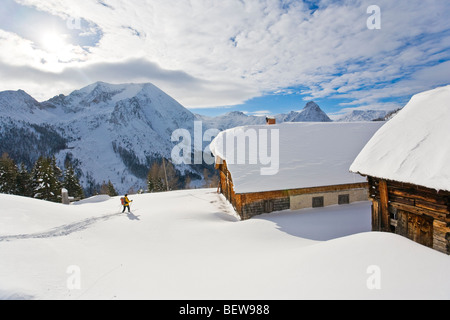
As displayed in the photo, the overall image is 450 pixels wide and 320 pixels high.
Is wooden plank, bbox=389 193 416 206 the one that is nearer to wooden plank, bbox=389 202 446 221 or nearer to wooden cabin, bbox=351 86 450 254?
wooden cabin, bbox=351 86 450 254

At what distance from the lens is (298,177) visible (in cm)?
1623

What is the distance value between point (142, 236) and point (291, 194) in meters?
10.5

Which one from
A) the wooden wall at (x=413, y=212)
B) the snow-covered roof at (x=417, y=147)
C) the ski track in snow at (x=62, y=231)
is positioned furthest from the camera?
the ski track in snow at (x=62, y=231)

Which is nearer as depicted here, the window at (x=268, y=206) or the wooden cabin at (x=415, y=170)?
the wooden cabin at (x=415, y=170)

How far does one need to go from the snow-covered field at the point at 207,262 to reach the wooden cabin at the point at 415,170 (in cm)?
183

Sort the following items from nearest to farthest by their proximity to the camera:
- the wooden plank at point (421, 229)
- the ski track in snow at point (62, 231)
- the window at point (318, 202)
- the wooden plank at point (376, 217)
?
1. the wooden plank at point (421, 229)
2. the ski track in snow at point (62, 231)
3. the wooden plank at point (376, 217)
4. the window at point (318, 202)

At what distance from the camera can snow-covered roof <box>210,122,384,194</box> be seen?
15.9 metres

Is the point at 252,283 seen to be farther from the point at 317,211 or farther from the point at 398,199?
the point at 317,211

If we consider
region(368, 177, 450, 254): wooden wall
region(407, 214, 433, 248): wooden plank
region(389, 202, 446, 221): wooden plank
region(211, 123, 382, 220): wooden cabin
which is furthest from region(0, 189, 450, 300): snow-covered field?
region(211, 123, 382, 220): wooden cabin

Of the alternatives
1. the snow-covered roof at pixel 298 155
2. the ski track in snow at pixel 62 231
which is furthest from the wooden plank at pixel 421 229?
the ski track in snow at pixel 62 231

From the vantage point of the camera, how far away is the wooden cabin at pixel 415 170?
22.7 feet

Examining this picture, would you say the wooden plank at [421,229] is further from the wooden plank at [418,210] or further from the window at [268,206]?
the window at [268,206]
